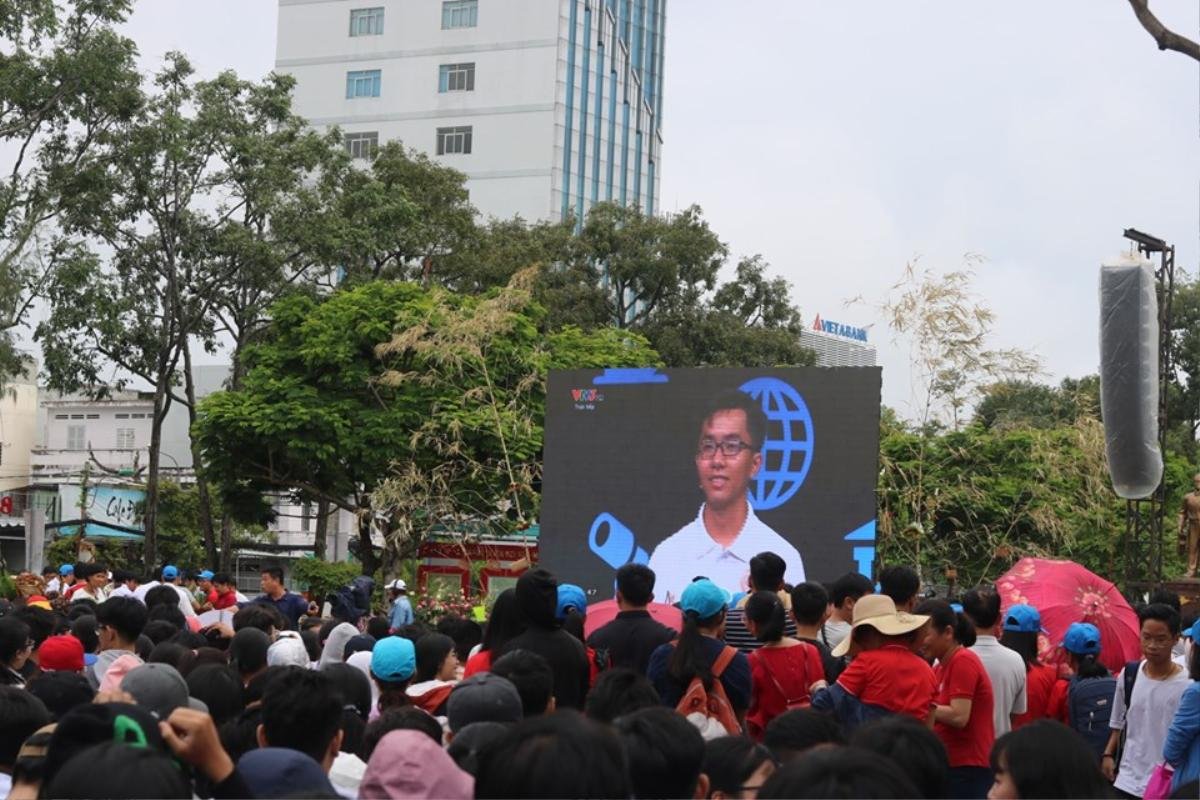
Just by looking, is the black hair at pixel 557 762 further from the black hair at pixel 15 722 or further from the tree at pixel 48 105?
the tree at pixel 48 105

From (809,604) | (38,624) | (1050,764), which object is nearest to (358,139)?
(38,624)

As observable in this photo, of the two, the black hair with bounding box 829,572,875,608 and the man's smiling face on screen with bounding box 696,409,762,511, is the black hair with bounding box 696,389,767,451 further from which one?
the black hair with bounding box 829,572,875,608

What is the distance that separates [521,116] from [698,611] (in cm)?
5511

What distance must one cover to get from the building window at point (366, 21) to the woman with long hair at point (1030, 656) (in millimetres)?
57202

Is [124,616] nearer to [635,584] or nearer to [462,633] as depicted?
[462,633]

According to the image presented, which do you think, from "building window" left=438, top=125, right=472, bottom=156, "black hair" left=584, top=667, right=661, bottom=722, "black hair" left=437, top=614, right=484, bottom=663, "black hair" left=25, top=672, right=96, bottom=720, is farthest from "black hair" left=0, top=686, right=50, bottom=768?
"building window" left=438, top=125, right=472, bottom=156

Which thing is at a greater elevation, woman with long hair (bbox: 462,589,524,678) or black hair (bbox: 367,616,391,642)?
woman with long hair (bbox: 462,589,524,678)

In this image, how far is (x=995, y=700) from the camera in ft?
22.9

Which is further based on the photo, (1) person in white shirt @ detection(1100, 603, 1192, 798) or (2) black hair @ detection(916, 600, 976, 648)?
(1) person in white shirt @ detection(1100, 603, 1192, 798)

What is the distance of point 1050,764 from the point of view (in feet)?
12.5

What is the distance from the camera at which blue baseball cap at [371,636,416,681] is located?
6.35 metres

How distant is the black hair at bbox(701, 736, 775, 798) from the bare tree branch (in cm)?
627

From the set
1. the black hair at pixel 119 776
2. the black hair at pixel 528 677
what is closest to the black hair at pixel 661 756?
the black hair at pixel 119 776

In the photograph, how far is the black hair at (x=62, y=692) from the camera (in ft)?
18.8
